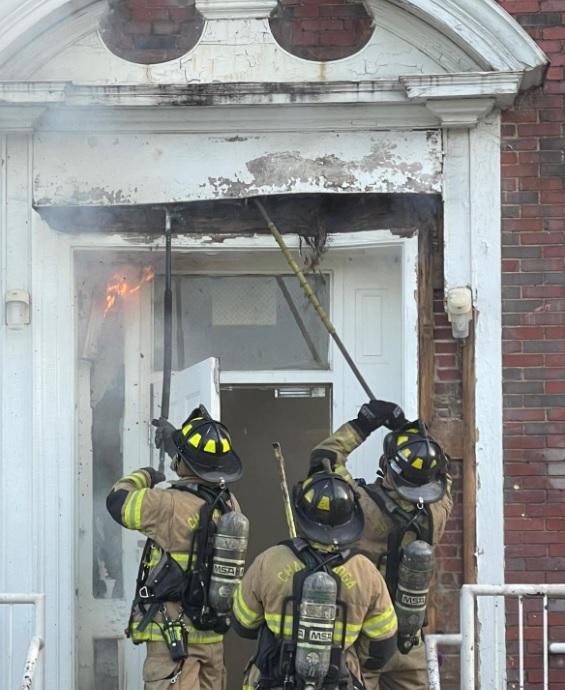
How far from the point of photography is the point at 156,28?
704cm

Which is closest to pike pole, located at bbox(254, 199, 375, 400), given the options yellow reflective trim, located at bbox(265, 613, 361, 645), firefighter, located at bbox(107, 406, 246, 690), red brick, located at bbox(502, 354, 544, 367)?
red brick, located at bbox(502, 354, 544, 367)

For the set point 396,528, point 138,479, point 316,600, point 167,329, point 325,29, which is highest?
point 325,29

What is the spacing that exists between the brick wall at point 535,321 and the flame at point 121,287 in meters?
2.09

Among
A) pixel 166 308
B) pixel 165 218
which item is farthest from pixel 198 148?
pixel 166 308

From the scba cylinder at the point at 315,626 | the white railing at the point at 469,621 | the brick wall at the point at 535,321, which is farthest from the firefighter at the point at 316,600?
the brick wall at the point at 535,321

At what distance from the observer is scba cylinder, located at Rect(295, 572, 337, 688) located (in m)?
5.18

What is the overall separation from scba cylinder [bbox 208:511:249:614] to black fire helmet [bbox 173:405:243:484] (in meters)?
0.27

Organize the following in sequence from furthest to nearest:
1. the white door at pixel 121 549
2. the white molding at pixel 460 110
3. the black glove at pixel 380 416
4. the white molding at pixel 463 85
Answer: the white door at pixel 121 549 → the white molding at pixel 460 110 → the white molding at pixel 463 85 → the black glove at pixel 380 416

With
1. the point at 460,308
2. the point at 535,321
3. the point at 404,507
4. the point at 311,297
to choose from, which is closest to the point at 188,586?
the point at 404,507

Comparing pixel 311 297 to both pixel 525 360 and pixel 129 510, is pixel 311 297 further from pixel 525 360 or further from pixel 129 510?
pixel 129 510

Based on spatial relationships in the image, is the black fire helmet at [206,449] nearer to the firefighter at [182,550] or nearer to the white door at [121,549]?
→ the firefighter at [182,550]

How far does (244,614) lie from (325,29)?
3.37 m

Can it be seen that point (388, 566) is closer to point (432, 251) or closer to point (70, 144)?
point (432, 251)

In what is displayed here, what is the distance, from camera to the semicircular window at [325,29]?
7.00 meters
